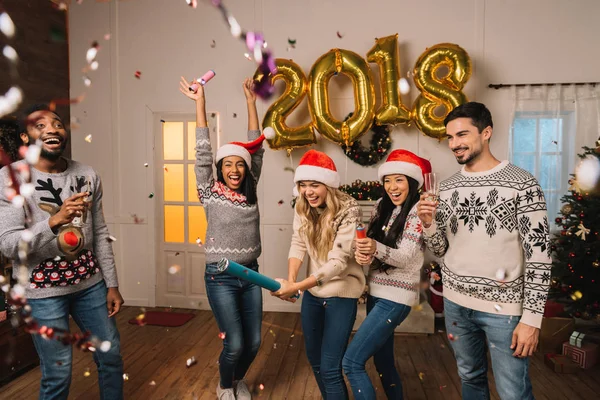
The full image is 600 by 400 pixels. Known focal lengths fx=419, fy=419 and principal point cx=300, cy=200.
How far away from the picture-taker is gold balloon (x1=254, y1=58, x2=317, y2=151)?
3.79 meters

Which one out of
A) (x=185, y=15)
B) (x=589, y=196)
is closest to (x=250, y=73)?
(x=185, y=15)

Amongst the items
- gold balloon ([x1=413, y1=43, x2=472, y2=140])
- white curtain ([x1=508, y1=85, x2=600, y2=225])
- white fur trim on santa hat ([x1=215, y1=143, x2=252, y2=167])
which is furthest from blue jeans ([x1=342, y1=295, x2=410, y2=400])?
white curtain ([x1=508, y1=85, x2=600, y2=225])

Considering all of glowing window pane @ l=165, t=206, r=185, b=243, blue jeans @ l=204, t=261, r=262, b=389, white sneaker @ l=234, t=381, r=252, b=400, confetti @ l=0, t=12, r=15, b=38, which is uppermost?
confetti @ l=0, t=12, r=15, b=38

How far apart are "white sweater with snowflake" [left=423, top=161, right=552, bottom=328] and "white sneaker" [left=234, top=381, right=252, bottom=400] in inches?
53.6

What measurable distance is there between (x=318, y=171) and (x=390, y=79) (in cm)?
203

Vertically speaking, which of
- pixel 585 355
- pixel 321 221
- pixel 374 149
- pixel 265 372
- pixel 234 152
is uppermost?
pixel 374 149

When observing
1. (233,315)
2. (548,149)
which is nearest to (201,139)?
(233,315)

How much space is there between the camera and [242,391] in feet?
8.00

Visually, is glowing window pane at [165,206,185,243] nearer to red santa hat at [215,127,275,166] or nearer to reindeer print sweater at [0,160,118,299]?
red santa hat at [215,127,275,166]

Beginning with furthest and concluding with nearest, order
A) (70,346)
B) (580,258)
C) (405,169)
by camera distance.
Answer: (580,258), (405,169), (70,346)

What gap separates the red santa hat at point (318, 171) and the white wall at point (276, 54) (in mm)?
2041

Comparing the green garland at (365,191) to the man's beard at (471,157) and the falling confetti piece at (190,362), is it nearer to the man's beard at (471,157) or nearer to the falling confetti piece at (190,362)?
the falling confetti piece at (190,362)

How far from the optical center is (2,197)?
171 centimetres

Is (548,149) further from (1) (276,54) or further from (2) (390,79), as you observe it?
(1) (276,54)
